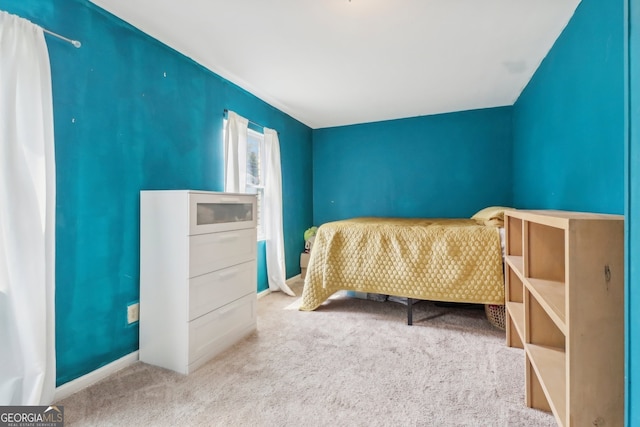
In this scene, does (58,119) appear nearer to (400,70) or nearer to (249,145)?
(249,145)

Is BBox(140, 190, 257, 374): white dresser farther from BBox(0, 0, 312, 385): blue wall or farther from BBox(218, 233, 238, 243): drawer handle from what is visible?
BBox(0, 0, 312, 385): blue wall

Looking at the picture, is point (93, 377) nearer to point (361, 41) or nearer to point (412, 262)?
point (412, 262)

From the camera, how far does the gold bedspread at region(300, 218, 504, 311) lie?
2209 mm

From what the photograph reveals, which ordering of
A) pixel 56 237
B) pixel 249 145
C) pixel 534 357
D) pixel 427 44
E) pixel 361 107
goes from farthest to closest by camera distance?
pixel 361 107 < pixel 249 145 < pixel 427 44 < pixel 56 237 < pixel 534 357

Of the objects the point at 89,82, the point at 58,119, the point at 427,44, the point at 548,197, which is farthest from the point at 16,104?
the point at 548,197

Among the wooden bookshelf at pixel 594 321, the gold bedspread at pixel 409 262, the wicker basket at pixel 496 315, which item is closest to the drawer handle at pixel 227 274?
the gold bedspread at pixel 409 262

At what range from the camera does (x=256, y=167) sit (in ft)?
10.7

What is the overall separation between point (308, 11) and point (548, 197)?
2165 millimetres

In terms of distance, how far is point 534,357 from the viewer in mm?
1191

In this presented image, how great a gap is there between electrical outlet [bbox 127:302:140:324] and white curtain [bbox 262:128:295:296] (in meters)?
1.51
